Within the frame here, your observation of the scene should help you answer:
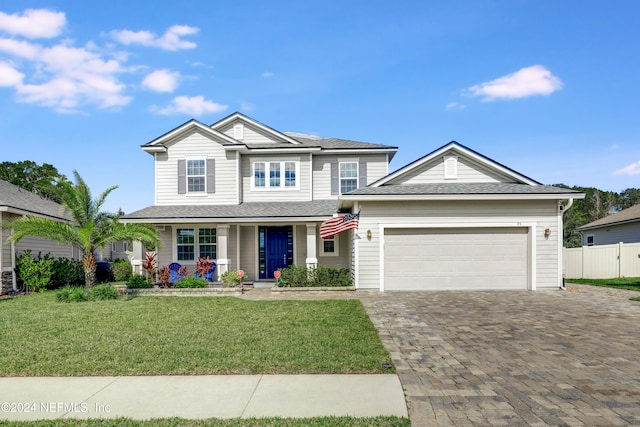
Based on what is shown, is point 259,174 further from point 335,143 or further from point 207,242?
point 335,143

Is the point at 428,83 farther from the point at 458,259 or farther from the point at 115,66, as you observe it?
the point at 115,66

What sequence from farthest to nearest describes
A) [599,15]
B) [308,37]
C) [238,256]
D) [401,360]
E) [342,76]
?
[238,256], [342,76], [308,37], [599,15], [401,360]

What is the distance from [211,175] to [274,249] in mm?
4351

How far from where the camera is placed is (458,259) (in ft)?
46.2

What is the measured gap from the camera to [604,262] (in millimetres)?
20047

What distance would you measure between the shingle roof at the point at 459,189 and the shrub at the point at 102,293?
852 cm

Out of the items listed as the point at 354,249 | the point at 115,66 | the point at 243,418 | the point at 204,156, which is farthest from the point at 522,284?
the point at 115,66

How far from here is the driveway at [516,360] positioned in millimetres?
4246

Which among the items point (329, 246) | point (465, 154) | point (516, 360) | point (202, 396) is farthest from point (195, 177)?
point (516, 360)

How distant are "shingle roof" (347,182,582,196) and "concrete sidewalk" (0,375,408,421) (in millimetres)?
9134

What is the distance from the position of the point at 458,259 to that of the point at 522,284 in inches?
92.7

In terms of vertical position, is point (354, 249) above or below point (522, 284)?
above

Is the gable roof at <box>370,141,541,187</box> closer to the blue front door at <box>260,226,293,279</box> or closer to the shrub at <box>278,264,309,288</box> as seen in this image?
the shrub at <box>278,264,309,288</box>

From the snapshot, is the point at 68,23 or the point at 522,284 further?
the point at 522,284
